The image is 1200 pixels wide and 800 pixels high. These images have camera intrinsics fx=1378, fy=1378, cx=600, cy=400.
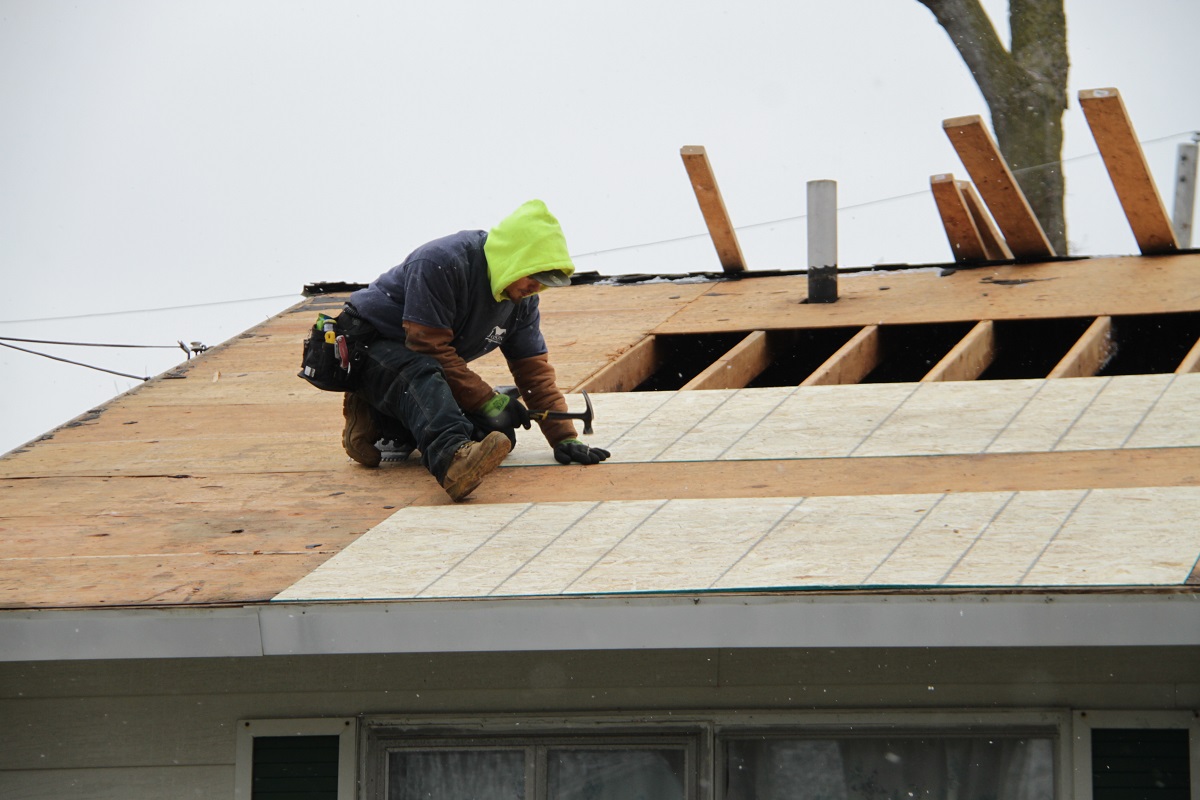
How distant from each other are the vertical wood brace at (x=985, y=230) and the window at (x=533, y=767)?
514cm

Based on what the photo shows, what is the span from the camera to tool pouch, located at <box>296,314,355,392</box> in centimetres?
495

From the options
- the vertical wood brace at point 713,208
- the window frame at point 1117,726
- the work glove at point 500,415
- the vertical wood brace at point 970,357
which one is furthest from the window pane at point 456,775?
the vertical wood brace at point 713,208

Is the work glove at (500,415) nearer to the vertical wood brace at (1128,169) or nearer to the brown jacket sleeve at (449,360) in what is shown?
the brown jacket sleeve at (449,360)

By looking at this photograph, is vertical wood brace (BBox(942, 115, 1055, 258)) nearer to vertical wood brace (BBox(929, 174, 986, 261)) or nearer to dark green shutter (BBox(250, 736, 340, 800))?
vertical wood brace (BBox(929, 174, 986, 261))

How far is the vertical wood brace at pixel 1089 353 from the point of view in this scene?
19.6ft

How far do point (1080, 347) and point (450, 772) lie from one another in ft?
11.7

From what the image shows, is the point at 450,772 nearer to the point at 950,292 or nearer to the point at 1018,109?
the point at 950,292

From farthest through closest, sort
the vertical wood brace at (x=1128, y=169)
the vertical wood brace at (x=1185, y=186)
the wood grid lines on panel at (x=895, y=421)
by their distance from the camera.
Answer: the vertical wood brace at (x=1185, y=186), the vertical wood brace at (x=1128, y=169), the wood grid lines on panel at (x=895, y=421)

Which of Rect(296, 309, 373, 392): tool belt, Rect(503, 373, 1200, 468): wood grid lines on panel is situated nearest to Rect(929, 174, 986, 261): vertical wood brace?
Rect(503, 373, 1200, 468): wood grid lines on panel

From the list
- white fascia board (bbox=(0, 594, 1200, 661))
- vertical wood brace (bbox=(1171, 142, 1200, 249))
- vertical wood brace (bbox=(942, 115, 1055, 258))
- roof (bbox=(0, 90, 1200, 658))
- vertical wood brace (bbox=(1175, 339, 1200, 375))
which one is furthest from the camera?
vertical wood brace (bbox=(1171, 142, 1200, 249))

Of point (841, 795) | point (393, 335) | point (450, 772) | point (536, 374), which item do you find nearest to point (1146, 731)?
point (841, 795)

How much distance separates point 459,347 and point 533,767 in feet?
5.33

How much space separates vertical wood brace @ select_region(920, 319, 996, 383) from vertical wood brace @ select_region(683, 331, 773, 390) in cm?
89

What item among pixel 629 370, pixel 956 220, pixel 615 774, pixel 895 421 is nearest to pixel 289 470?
pixel 615 774
